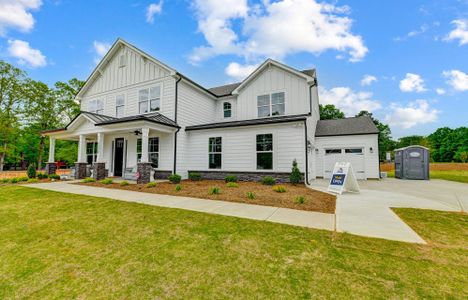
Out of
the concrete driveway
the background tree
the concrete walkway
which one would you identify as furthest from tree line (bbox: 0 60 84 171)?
the background tree

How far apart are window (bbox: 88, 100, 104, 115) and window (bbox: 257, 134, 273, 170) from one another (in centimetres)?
1255

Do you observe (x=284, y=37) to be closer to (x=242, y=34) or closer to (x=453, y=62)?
(x=242, y=34)

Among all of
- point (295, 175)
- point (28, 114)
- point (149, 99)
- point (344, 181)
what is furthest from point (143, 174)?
point (28, 114)

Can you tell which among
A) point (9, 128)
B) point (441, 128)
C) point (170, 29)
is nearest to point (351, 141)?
point (170, 29)

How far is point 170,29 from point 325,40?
1085 centimetres

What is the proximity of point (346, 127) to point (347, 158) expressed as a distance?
2500 mm

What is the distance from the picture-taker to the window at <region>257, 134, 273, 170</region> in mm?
11078

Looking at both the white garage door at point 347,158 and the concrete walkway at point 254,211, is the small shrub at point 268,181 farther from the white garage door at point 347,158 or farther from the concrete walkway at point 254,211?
Result: the white garage door at point 347,158

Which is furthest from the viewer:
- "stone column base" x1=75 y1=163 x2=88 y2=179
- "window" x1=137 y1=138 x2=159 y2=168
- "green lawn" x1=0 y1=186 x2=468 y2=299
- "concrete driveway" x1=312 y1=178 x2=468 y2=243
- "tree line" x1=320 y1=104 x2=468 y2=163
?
"tree line" x1=320 y1=104 x2=468 y2=163

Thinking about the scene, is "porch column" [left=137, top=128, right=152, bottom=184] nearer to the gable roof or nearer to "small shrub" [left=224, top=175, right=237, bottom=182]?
"small shrub" [left=224, top=175, right=237, bottom=182]

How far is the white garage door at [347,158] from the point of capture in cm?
1380

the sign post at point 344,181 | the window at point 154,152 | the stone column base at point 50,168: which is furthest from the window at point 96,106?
the sign post at point 344,181

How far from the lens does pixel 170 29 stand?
14141mm

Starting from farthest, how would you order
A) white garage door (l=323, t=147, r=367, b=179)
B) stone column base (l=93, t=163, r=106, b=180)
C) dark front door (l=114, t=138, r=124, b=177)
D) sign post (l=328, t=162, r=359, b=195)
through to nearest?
dark front door (l=114, t=138, r=124, b=177), white garage door (l=323, t=147, r=367, b=179), stone column base (l=93, t=163, r=106, b=180), sign post (l=328, t=162, r=359, b=195)
